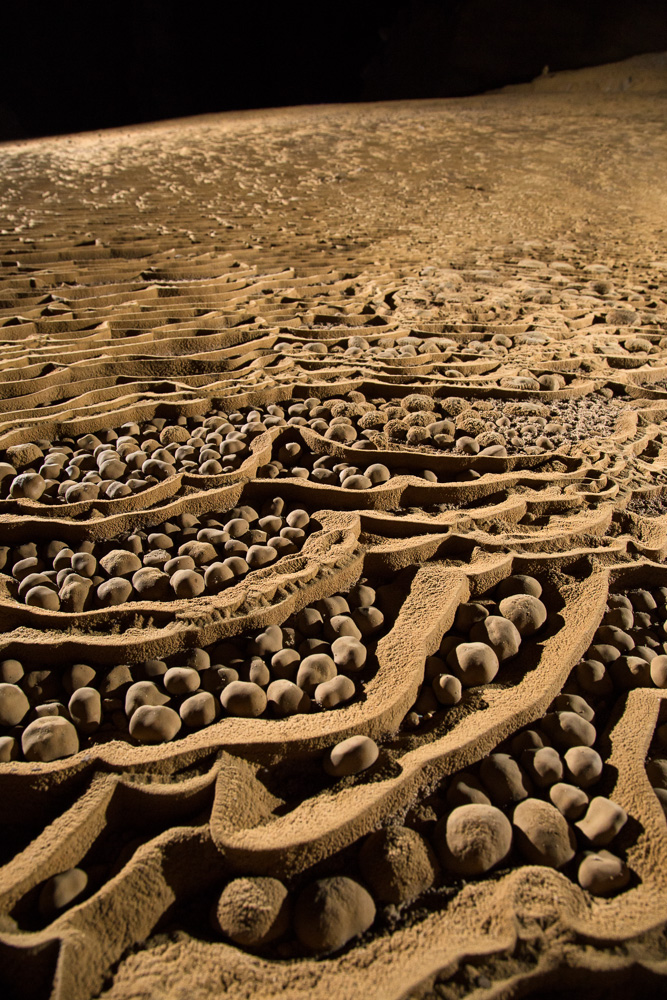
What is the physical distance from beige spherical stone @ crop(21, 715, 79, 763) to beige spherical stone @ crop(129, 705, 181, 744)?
9cm

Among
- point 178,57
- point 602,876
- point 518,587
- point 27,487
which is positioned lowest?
point 602,876

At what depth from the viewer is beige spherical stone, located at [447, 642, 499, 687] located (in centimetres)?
111

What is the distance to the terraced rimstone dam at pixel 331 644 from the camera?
0.79 meters

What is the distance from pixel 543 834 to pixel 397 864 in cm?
21

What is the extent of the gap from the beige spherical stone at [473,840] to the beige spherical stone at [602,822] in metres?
0.12

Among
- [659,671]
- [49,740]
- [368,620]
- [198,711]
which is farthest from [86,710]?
[659,671]

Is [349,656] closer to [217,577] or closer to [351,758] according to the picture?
[351,758]

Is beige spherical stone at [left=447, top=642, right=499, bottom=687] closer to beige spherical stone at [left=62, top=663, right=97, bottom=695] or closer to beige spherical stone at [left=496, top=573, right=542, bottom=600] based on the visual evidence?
beige spherical stone at [left=496, top=573, right=542, bottom=600]

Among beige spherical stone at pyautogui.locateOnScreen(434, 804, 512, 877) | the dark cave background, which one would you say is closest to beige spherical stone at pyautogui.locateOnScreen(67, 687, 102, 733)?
beige spherical stone at pyautogui.locateOnScreen(434, 804, 512, 877)

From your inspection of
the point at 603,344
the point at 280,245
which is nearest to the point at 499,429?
the point at 603,344

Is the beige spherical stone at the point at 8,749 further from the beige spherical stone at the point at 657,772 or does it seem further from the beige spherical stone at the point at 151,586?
the beige spherical stone at the point at 657,772

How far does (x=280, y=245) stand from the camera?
3654 millimetres

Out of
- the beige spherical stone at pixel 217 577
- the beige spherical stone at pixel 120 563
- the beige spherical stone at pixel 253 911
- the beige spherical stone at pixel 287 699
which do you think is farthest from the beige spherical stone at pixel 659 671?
the beige spherical stone at pixel 120 563

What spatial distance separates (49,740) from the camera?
38.3 inches
